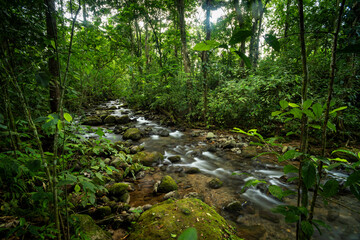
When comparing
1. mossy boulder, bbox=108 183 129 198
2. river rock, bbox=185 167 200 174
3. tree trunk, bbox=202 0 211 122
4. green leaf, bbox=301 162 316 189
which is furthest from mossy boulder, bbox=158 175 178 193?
tree trunk, bbox=202 0 211 122

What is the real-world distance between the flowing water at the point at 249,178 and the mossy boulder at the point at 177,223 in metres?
0.74

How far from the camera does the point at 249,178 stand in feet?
14.6

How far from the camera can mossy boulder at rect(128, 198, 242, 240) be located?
2014 millimetres

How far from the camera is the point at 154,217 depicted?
7.37 feet

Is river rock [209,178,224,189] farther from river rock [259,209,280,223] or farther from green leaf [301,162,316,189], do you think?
green leaf [301,162,316,189]

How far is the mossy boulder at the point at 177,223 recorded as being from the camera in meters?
2.01

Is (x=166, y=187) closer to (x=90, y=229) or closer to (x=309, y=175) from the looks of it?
(x=90, y=229)

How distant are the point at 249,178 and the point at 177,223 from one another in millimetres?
3070

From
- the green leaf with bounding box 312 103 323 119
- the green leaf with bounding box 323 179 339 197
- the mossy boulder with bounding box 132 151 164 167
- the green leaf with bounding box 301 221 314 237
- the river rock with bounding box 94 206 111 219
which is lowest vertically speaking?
the mossy boulder with bounding box 132 151 164 167

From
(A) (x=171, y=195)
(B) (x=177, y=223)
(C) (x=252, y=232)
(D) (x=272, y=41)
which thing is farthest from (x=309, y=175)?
(A) (x=171, y=195)

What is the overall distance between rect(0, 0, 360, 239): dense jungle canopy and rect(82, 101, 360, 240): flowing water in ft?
1.47

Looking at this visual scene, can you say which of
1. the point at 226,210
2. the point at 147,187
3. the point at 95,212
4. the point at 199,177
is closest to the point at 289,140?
the point at 199,177

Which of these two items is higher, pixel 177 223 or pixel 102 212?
pixel 177 223

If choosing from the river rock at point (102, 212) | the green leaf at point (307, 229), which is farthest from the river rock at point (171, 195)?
the green leaf at point (307, 229)
